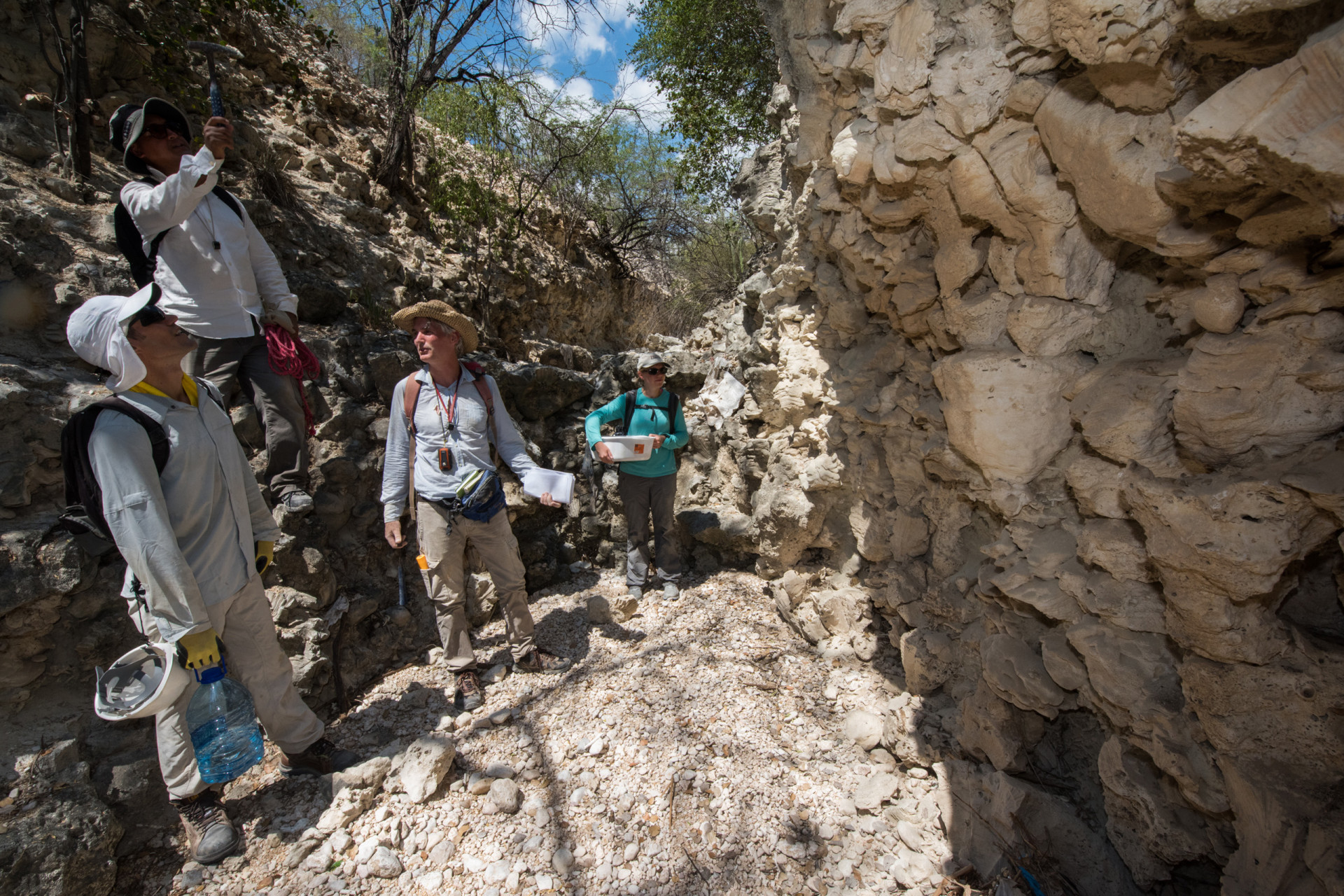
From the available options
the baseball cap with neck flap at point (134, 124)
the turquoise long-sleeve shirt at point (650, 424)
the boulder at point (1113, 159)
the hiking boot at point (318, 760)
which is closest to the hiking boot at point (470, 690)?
the hiking boot at point (318, 760)

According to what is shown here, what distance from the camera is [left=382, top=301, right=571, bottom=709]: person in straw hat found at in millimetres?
2963

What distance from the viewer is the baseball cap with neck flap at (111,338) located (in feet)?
6.18

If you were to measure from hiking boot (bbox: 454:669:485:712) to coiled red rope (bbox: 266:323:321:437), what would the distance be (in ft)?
5.57

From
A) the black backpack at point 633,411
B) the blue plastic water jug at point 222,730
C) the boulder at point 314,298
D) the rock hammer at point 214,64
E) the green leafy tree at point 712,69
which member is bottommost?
the blue plastic water jug at point 222,730

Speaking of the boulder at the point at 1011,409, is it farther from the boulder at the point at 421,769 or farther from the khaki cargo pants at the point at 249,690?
the khaki cargo pants at the point at 249,690

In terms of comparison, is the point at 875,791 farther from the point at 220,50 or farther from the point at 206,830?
the point at 220,50

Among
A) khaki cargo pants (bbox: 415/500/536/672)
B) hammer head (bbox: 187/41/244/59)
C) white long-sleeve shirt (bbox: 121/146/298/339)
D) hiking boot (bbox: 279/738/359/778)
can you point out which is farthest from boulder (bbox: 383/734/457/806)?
hammer head (bbox: 187/41/244/59)

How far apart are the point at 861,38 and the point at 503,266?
6.45 metres

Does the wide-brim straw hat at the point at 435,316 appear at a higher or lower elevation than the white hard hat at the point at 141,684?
higher

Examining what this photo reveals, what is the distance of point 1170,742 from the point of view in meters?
1.83

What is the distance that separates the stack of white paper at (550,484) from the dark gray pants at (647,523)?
109cm

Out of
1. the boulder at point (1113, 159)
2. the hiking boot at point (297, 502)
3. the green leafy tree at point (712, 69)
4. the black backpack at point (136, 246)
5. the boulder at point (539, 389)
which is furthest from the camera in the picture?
the green leafy tree at point (712, 69)

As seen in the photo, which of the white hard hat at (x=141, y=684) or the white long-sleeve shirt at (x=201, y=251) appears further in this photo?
the white long-sleeve shirt at (x=201, y=251)

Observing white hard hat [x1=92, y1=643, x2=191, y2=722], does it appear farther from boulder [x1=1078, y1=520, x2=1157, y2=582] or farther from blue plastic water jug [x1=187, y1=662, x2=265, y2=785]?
boulder [x1=1078, y1=520, x2=1157, y2=582]
